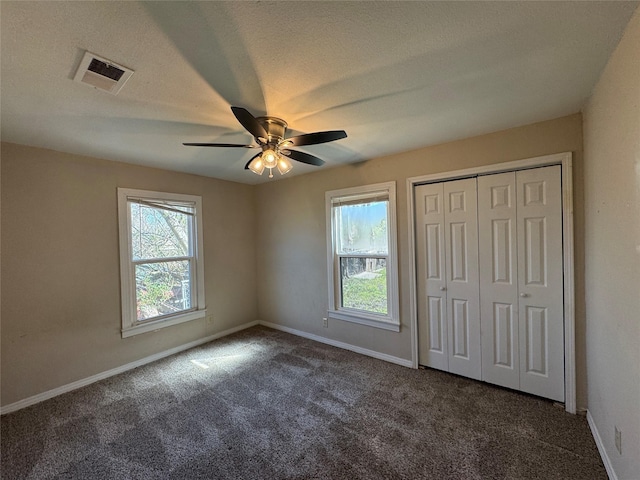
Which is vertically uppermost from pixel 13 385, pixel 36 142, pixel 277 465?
pixel 36 142

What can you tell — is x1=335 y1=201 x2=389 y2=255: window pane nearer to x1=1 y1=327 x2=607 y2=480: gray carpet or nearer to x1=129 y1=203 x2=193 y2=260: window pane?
x1=1 y1=327 x2=607 y2=480: gray carpet

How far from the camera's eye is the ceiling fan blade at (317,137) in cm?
177

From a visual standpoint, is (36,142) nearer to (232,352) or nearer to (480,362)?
(232,352)

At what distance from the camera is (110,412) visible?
7.63 feet

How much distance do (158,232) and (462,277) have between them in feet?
11.9

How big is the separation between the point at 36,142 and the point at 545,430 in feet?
15.8

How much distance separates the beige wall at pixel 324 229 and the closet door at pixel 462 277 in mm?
323

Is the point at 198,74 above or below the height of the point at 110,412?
→ above

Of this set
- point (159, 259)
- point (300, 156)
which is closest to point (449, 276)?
point (300, 156)

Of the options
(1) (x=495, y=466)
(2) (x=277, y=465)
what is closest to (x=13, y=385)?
(2) (x=277, y=465)

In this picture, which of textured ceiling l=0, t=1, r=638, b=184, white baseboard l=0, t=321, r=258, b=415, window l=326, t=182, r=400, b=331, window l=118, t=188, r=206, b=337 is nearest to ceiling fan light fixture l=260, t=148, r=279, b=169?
textured ceiling l=0, t=1, r=638, b=184

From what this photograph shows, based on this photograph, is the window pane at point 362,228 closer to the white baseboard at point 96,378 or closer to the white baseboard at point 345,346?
the white baseboard at point 345,346

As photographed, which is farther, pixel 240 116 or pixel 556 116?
pixel 556 116

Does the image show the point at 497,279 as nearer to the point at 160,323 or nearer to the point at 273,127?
the point at 273,127
